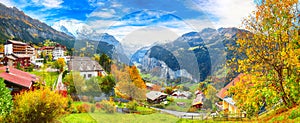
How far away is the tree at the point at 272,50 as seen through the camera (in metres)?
3.47

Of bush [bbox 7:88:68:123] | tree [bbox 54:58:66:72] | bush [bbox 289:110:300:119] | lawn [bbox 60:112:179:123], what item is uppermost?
tree [bbox 54:58:66:72]

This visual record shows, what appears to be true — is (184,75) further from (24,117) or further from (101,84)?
(24,117)

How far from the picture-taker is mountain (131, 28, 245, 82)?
219cm

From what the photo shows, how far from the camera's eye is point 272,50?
376 cm

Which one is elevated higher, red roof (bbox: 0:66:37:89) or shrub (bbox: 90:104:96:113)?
red roof (bbox: 0:66:37:89)

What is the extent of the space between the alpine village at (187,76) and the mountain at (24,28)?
409 cm

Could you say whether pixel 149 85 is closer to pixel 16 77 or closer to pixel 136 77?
pixel 136 77

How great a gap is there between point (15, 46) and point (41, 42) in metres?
1.70

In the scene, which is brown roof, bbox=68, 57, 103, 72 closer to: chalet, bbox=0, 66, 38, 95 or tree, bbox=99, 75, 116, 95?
tree, bbox=99, 75, 116, 95

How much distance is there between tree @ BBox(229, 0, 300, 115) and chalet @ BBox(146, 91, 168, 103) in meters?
1.90

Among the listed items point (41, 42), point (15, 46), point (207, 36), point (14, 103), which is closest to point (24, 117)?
point (14, 103)

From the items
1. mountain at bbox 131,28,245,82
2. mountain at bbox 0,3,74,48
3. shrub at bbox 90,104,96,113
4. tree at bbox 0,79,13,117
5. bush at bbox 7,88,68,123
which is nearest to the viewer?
mountain at bbox 131,28,245,82

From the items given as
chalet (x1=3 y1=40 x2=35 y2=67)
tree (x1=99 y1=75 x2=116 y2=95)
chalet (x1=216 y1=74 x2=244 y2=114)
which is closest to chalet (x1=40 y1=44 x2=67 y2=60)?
chalet (x1=3 y1=40 x2=35 y2=67)

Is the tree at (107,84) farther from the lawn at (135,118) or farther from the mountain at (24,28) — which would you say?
the mountain at (24,28)
